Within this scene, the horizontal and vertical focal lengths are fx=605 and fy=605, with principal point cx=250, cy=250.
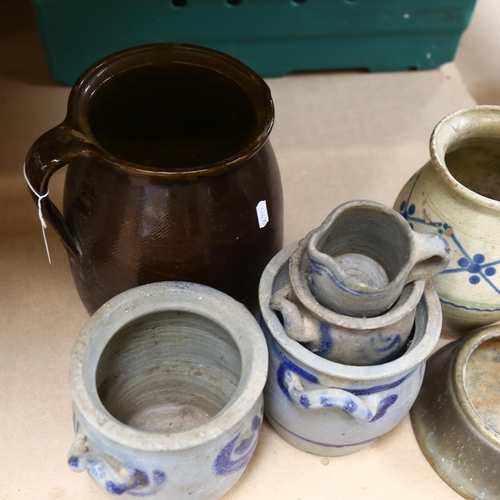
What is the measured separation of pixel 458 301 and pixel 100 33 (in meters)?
1.19

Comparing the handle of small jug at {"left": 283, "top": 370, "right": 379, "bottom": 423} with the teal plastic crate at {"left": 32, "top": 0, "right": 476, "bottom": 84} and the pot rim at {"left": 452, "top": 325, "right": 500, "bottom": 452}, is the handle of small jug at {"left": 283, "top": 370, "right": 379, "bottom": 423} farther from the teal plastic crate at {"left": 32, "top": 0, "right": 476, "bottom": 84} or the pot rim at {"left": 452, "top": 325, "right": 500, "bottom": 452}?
the teal plastic crate at {"left": 32, "top": 0, "right": 476, "bottom": 84}

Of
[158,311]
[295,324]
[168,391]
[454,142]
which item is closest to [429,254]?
[295,324]

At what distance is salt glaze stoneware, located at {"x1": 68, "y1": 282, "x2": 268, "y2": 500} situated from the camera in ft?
2.74

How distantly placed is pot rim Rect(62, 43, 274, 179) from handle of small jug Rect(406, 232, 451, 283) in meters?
0.29

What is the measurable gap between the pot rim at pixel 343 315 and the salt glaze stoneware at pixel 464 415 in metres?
0.23

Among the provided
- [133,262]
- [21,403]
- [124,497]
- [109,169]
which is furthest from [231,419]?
[21,403]

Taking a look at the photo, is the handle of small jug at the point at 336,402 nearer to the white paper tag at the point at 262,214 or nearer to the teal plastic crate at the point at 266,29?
the white paper tag at the point at 262,214

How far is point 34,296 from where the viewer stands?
136 cm

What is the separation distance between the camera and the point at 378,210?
958 millimetres

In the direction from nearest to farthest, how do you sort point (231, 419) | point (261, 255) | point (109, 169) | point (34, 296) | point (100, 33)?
point (231, 419) < point (109, 169) < point (261, 255) < point (34, 296) < point (100, 33)

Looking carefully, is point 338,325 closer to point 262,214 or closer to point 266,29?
point 262,214

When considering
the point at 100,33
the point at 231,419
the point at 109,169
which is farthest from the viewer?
the point at 100,33

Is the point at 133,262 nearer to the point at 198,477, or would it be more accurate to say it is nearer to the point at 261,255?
the point at 261,255

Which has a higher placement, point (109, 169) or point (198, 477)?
point (109, 169)
